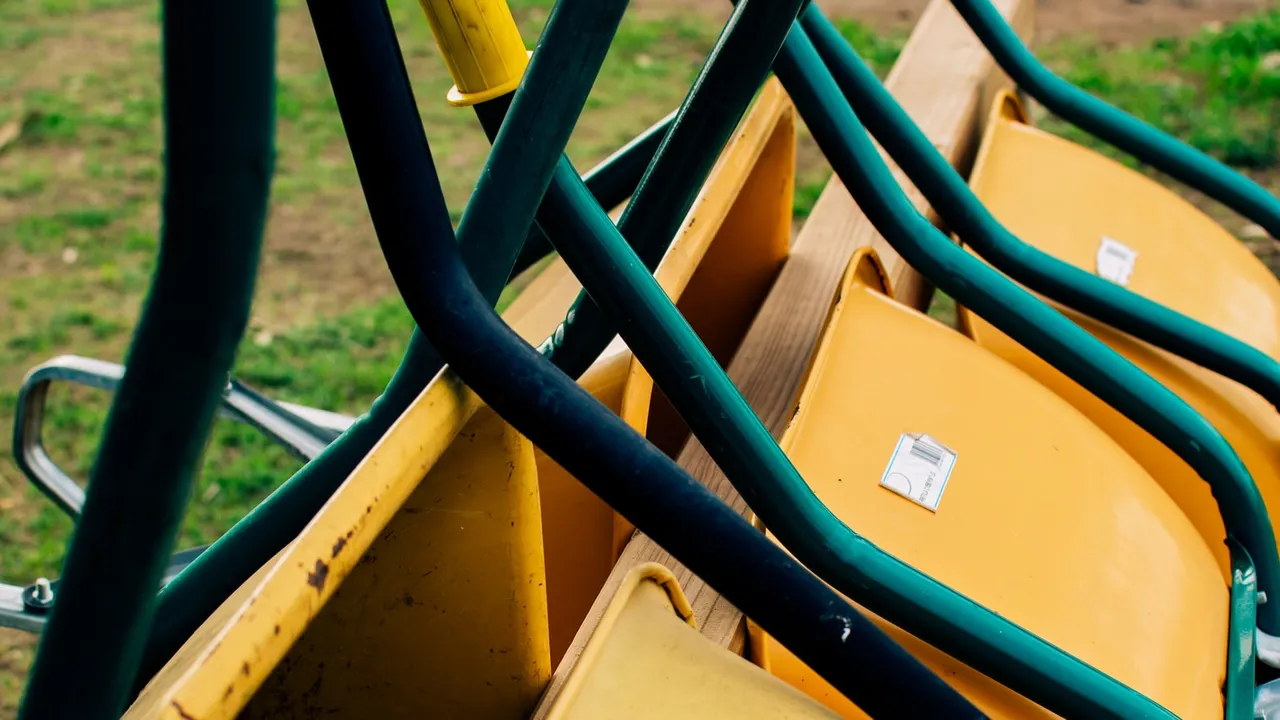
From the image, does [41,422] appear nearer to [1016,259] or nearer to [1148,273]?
[1016,259]

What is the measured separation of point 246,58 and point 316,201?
8.06ft

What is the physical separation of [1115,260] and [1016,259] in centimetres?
22

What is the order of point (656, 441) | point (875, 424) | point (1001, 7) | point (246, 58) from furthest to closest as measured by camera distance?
point (1001, 7) < point (656, 441) < point (875, 424) < point (246, 58)

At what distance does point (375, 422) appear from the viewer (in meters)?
0.73

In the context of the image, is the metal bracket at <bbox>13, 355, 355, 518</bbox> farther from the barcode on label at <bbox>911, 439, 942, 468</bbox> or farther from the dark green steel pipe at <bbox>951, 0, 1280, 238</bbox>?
the dark green steel pipe at <bbox>951, 0, 1280, 238</bbox>

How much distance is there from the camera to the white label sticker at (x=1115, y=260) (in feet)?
4.37

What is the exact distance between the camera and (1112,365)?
1089 millimetres

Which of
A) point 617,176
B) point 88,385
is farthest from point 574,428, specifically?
point 88,385

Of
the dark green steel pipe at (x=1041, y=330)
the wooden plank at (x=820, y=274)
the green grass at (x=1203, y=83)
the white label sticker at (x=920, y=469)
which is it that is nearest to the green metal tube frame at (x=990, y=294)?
the dark green steel pipe at (x=1041, y=330)

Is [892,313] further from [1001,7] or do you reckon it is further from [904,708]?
[1001,7]

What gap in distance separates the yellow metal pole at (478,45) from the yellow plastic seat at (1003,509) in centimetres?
36

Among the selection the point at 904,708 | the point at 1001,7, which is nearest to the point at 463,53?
the point at 904,708

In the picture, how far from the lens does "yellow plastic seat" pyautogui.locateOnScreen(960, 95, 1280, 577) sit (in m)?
1.21

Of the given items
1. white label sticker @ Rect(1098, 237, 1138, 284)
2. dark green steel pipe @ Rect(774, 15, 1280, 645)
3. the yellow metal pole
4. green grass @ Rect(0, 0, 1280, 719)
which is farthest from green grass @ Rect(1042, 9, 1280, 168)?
the yellow metal pole
